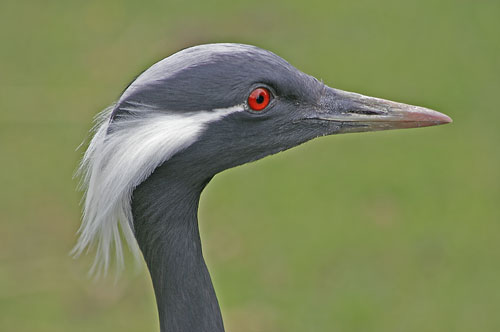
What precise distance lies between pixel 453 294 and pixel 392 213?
3.41 ft

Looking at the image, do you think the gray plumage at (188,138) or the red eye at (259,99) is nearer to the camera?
the gray plumage at (188,138)

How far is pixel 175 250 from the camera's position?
137 inches

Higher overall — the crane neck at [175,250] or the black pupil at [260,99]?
the black pupil at [260,99]

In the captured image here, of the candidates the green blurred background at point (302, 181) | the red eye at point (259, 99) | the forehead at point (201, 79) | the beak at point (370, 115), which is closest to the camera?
the forehead at point (201, 79)

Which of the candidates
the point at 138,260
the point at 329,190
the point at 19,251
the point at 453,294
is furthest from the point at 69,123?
the point at 138,260

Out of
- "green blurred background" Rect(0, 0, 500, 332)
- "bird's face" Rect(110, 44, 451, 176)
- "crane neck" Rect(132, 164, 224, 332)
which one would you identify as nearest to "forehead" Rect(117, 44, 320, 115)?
"bird's face" Rect(110, 44, 451, 176)

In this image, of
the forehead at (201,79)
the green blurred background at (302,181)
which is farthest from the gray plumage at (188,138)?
the green blurred background at (302,181)

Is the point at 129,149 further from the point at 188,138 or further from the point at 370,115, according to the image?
the point at 370,115

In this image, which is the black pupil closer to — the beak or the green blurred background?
the beak

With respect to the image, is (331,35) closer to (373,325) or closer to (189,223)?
(373,325)

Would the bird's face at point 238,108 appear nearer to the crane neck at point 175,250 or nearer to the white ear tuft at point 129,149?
the white ear tuft at point 129,149

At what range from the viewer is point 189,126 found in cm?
328

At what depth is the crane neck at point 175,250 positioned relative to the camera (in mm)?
3404

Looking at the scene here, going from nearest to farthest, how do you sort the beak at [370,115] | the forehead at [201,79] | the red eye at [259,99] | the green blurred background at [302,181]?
the forehead at [201,79]
the red eye at [259,99]
the beak at [370,115]
the green blurred background at [302,181]
